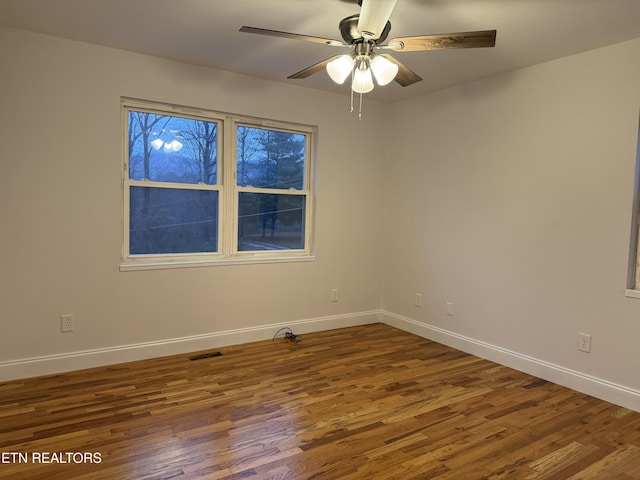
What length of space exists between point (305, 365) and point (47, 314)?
196cm

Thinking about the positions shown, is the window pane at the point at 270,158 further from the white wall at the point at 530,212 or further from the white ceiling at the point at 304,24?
the white wall at the point at 530,212

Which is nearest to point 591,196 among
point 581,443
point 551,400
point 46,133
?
point 551,400

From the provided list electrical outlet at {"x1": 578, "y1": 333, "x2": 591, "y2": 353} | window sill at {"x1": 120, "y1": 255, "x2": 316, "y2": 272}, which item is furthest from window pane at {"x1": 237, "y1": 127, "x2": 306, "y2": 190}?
electrical outlet at {"x1": 578, "y1": 333, "x2": 591, "y2": 353}

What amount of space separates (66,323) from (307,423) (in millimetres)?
1985

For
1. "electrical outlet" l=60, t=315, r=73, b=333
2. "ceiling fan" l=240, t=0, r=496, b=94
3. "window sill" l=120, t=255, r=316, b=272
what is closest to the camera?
"ceiling fan" l=240, t=0, r=496, b=94

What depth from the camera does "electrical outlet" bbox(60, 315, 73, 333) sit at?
10.3 ft

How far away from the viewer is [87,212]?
10.5 feet

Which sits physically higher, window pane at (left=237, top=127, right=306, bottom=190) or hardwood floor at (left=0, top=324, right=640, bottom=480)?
window pane at (left=237, top=127, right=306, bottom=190)

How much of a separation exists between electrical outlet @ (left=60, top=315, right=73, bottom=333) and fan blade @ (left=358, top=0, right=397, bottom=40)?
2835mm

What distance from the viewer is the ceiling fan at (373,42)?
1.95 m

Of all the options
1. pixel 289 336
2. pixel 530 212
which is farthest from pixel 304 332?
pixel 530 212

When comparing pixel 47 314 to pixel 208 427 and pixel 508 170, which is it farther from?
pixel 508 170

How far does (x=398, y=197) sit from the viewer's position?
4594 millimetres

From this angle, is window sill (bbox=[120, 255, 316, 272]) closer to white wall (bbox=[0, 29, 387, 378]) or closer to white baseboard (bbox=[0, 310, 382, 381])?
white wall (bbox=[0, 29, 387, 378])
